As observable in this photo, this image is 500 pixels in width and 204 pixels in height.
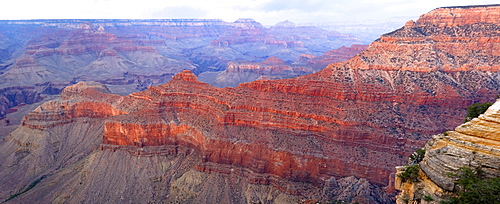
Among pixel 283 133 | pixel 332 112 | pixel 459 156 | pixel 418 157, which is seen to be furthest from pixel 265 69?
pixel 459 156

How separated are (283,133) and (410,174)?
3392 centimetres

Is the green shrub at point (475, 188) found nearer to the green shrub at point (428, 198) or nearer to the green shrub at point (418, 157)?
the green shrub at point (428, 198)

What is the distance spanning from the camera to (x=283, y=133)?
171 ft

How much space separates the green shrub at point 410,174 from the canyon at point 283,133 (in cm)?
2185

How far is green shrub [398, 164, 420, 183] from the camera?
18141 mm

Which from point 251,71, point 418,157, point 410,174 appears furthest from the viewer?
point 251,71

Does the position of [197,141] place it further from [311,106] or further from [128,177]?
[311,106]

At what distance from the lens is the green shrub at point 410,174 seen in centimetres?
1814

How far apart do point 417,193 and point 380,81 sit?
1712 inches

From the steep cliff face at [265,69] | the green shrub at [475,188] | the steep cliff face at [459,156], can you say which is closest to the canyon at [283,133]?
the steep cliff face at [459,156]

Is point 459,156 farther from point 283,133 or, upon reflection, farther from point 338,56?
point 338,56

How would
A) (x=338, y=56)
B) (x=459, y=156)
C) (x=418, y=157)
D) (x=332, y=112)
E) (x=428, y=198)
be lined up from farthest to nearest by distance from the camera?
(x=338, y=56)
(x=332, y=112)
(x=418, y=157)
(x=428, y=198)
(x=459, y=156)

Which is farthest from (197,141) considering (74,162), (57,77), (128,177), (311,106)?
(57,77)

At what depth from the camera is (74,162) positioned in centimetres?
6169
